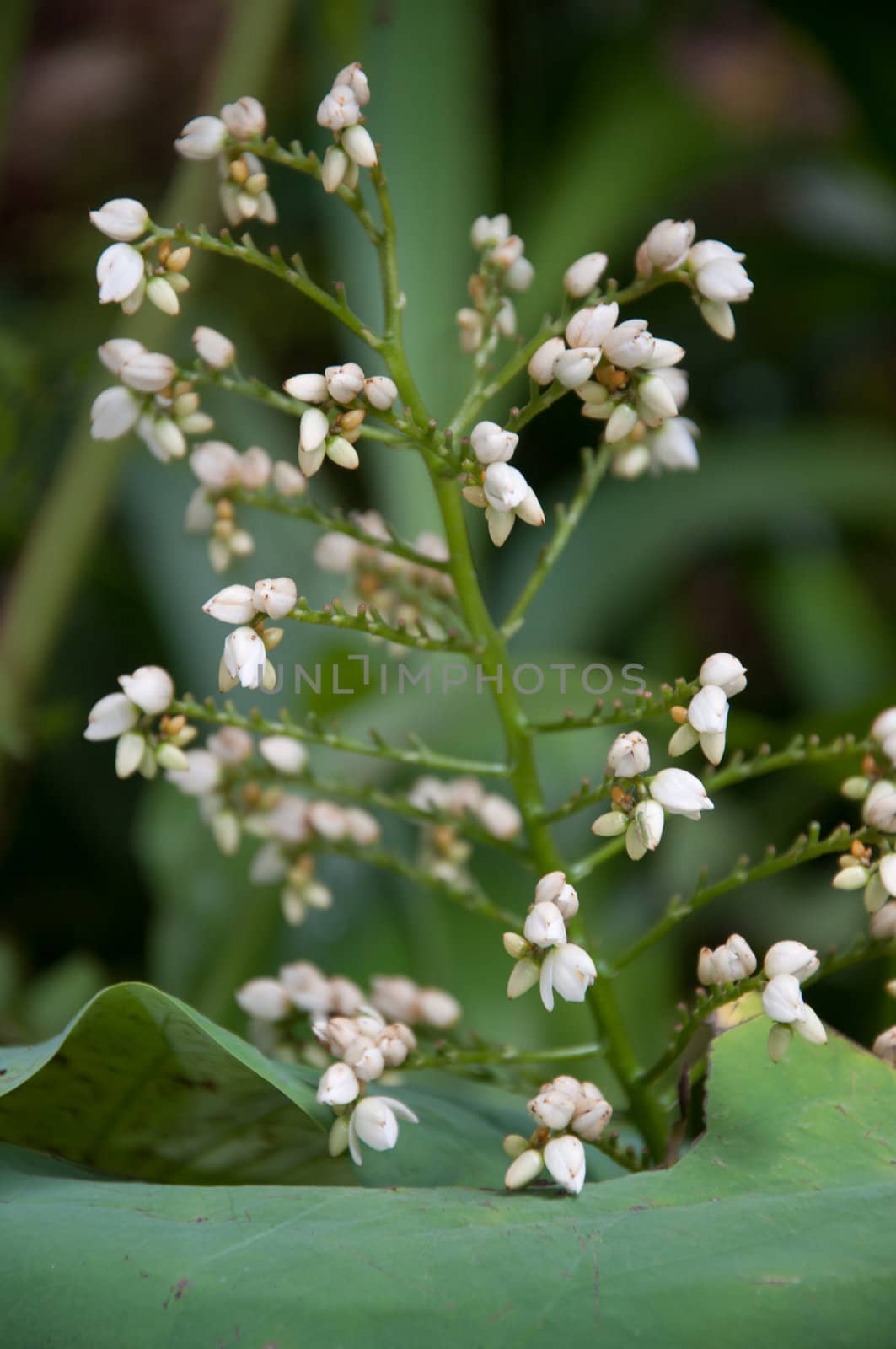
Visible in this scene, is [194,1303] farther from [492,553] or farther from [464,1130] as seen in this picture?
[492,553]

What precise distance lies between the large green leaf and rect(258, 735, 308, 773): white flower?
0.66 ft

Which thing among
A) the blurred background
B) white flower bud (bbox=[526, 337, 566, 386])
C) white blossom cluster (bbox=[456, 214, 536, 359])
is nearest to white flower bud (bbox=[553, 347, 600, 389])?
white flower bud (bbox=[526, 337, 566, 386])

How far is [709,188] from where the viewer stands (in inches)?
65.1

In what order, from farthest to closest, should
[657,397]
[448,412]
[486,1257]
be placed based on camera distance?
[448,412]
[657,397]
[486,1257]

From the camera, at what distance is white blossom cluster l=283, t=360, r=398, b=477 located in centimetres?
49

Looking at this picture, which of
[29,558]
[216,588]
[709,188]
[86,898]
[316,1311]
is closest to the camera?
[316,1311]

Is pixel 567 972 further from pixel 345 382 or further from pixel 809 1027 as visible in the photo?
pixel 345 382

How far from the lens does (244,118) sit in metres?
0.54

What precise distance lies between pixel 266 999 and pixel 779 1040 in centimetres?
24

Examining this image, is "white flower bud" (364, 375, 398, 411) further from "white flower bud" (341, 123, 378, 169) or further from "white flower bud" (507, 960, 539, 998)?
"white flower bud" (507, 960, 539, 998)

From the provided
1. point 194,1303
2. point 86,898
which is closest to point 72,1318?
point 194,1303

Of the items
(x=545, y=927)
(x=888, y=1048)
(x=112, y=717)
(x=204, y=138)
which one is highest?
(x=204, y=138)

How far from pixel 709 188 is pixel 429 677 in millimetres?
1010

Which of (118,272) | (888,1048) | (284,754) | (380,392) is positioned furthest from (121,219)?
(888,1048)
